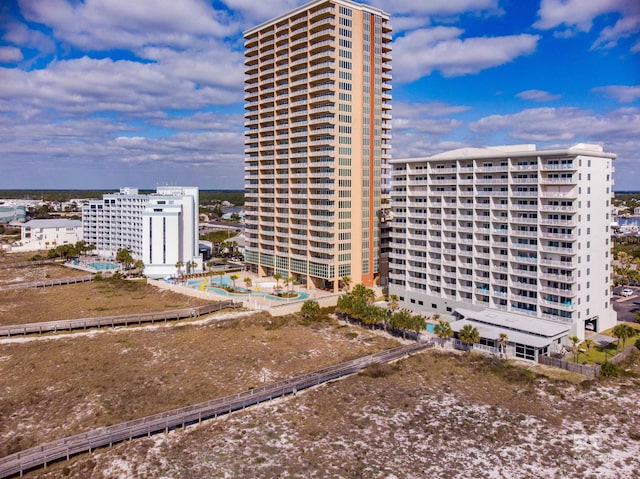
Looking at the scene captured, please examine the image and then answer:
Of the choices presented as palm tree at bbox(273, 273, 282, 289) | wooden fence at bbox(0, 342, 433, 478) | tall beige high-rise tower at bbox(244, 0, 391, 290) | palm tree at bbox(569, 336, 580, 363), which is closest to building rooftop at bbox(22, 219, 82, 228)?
tall beige high-rise tower at bbox(244, 0, 391, 290)

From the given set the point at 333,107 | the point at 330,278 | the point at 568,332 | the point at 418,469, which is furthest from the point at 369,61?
the point at 418,469

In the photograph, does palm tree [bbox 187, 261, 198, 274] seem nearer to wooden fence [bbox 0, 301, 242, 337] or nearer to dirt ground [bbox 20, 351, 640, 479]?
wooden fence [bbox 0, 301, 242, 337]

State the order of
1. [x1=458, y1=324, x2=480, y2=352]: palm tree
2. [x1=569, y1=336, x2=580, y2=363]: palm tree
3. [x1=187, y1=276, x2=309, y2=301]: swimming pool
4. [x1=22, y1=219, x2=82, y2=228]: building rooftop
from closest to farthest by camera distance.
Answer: [x1=569, y1=336, x2=580, y2=363]: palm tree → [x1=458, y1=324, x2=480, y2=352]: palm tree → [x1=187, y1=276, x2=309, y2=301]: swimming pool → [x1=22, y1=219, x2=82, y2=228]: building rooftop

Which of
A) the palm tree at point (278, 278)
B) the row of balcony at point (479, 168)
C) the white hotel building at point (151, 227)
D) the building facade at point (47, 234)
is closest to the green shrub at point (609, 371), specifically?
the row of balcony at point (479, 168)

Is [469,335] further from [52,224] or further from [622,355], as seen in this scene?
[52,224]

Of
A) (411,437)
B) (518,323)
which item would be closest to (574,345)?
(518,323)

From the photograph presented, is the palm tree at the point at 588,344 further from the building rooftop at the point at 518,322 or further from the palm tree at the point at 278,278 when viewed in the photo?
the palm tree at the point at 278,278
